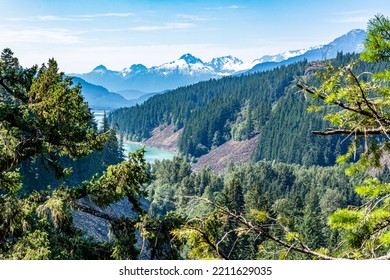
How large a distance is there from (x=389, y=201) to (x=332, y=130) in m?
1.22

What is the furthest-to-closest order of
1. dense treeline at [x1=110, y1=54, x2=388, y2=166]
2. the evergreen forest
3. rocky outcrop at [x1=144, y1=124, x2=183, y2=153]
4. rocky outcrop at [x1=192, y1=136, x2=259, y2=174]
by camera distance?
rocky outcrop at [x1=144, y1=124, x2=183, y2=153] → rocky outcrop at [x1=192, y1=136, x2=259, y2=174] → dense treeline at [x1=110, y1=54, x2=388, y2=166] → the evergreen forest

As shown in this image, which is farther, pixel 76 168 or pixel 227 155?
pixel 227 155

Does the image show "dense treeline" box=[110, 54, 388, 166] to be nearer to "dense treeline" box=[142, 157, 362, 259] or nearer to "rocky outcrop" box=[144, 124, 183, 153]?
"rocky outcrop" box=[144, 124, 183, 153]

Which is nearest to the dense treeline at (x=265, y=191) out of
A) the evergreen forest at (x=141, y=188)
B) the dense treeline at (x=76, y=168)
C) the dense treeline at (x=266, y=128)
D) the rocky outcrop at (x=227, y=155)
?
the dense treeline at (x=76, y=168)

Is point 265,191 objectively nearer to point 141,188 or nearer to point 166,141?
point 141,188

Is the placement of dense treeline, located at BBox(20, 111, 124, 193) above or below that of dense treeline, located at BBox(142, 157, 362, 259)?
above

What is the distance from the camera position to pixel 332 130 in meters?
6.23

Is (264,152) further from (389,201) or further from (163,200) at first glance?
(389,201)

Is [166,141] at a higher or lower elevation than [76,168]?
lower

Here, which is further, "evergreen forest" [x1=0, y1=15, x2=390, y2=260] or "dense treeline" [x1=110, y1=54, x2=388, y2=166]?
"dense treeline" [x1=110, y1=54, x2=388, y2=166]

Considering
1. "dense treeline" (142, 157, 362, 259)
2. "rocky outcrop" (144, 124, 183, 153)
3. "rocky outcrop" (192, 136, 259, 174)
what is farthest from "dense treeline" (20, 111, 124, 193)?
"rocky outcrop" (144, 124, 183, 153)

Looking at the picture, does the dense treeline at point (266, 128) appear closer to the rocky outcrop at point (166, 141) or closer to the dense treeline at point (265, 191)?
the rocky outcrop at point (166, 141)

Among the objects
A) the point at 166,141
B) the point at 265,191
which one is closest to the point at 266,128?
the point at 166,141

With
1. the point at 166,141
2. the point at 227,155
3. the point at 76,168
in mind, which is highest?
the point at 76,168
